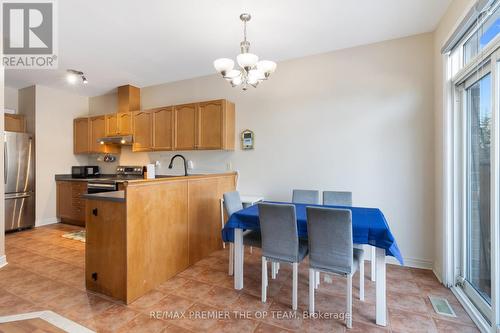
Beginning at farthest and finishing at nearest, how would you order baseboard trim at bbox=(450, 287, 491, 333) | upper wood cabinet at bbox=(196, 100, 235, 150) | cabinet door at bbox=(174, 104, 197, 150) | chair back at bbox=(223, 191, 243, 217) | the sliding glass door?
cabinet door at bbox=(174, 104, 197, 150) < upper wood cabinet at bbox=(196, 100, 235, 150) < chair back at bbox=(223, 191, 243, 217) < the sliding glass door < baseboard trim at bbox=(450, 287, 491, 333)

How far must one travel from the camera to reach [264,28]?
108 inches

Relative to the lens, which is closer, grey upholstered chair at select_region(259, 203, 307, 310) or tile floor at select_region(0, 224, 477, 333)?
tile floor at select_region(0, 224, 477, 333)

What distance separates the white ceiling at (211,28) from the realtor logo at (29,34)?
5.0 inches

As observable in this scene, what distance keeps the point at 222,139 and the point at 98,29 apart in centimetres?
201

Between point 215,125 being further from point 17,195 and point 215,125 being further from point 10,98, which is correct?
point 10,98

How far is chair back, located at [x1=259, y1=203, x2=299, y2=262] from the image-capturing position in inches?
80.2

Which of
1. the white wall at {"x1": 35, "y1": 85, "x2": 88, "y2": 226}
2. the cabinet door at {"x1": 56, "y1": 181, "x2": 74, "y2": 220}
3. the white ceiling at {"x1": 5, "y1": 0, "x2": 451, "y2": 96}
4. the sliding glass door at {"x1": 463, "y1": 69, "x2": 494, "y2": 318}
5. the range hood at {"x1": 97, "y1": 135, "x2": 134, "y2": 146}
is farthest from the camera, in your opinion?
the cabinet door at {"x1": 56, "y1": 181, "x2": 74, "y2": 220}

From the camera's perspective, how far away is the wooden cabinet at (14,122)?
178 inches

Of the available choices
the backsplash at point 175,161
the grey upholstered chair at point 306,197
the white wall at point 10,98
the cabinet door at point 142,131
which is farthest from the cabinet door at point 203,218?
the white wall at point 10,98

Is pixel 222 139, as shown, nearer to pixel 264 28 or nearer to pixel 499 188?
pixel 264 28

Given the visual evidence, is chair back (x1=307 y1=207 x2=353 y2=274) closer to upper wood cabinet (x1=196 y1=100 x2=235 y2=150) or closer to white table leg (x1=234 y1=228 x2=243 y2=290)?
white table leg (x1=234 y1=228 x2=243 y2=290)

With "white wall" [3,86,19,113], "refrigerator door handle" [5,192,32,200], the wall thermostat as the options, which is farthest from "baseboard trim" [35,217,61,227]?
the wall thermostat

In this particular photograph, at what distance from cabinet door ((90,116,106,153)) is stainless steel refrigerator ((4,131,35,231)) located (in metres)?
0.98

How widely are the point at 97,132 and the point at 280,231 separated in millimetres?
4697
